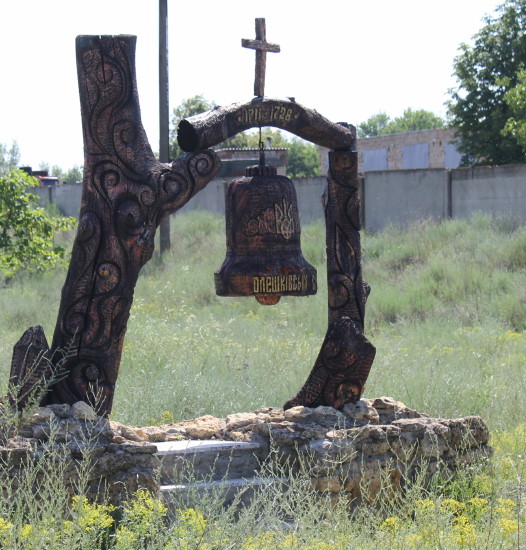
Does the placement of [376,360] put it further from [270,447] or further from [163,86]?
[163,86]

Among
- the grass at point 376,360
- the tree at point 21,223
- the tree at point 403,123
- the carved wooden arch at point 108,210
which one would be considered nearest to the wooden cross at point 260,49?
the carved wooden arch at point 108,210

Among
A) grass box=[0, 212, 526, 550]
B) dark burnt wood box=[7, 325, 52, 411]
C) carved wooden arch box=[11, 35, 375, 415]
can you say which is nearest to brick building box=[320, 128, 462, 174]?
grass box=[0, 212, 526, 550]

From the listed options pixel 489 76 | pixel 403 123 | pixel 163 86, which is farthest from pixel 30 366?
pixel 403 123

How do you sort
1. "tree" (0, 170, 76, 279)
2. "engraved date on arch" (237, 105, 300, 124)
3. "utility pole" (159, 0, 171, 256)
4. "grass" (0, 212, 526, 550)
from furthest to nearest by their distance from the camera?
"utility pole" (159, 0, 171, 256)
"tree" (0, 170, 76, 279)
"engraved date on arch" (237, 105, 300, 124)
"grass" (0, 212, 526, 550)

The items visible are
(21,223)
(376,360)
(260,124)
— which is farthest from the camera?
(21,223)

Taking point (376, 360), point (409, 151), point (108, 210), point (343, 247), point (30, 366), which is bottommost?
point (376, 360)

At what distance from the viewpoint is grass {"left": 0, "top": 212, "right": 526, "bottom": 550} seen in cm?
442

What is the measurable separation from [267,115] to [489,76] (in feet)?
81.0

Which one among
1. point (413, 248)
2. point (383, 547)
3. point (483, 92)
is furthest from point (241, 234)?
point (483, 92)

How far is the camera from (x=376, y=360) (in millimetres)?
9680

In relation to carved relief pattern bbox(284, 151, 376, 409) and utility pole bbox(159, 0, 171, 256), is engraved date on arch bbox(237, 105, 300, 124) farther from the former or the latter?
utility pole bbox(159, 0, 171, 256)

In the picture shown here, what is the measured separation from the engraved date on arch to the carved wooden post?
640mm

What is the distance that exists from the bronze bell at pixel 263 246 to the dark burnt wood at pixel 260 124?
0.35 meters

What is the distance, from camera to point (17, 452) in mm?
4867
